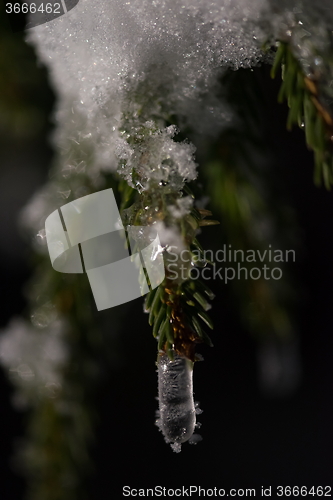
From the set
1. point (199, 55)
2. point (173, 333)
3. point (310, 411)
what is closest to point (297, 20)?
point (199, 55)

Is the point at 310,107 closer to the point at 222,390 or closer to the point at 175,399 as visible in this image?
the point at 175,399

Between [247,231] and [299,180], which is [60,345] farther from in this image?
[299,180]

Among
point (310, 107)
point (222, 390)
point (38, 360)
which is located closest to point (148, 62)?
point (310, 107)

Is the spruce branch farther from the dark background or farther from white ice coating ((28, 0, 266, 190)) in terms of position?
the dark background

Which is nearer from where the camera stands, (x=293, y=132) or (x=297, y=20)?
(x=297, y=20)

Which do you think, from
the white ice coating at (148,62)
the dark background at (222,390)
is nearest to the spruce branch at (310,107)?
the white ice coating at (148,62)

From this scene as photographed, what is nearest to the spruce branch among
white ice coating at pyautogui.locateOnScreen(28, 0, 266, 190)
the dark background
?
white ice coating at pyautogui.locateOnScreen(28, 0, 266, 190)
